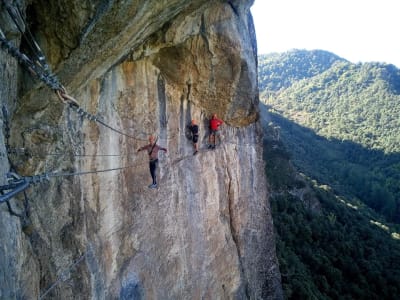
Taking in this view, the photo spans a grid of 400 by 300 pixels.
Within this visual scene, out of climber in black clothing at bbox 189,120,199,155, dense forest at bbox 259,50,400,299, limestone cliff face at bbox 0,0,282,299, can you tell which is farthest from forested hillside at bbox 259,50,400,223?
climber in black clothing at bbox 189,120,199,155

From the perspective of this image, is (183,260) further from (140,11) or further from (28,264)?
(140,11)

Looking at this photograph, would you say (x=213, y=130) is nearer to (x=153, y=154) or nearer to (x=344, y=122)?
(x=153, y=154)

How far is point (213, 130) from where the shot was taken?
36.1 feet

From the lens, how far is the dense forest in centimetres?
2633

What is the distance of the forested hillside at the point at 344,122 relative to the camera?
60.5 meters

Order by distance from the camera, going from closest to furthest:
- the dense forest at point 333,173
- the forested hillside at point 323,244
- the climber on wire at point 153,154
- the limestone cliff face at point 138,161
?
the limestone cliff face at point 138,161
the climber on wire at point 153,154
the forested hillside at point 323,244
the dense forest at point 333,173

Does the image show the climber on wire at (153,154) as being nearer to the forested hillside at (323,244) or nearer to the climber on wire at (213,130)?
the climber on wire at (213,130)

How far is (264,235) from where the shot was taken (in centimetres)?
1364

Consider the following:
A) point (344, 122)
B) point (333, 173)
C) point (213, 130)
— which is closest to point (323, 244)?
point (213, 130)

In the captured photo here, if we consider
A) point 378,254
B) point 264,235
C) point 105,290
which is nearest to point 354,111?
point 378,254

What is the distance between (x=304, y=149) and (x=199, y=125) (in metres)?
58.7

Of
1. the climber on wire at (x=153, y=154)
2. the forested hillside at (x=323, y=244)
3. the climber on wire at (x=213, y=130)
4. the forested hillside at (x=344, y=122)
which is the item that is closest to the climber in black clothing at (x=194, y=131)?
the climber on wire at (x=213, y=130)

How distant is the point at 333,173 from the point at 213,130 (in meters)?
57.4

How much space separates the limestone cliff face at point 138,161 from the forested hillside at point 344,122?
39.9 metres
